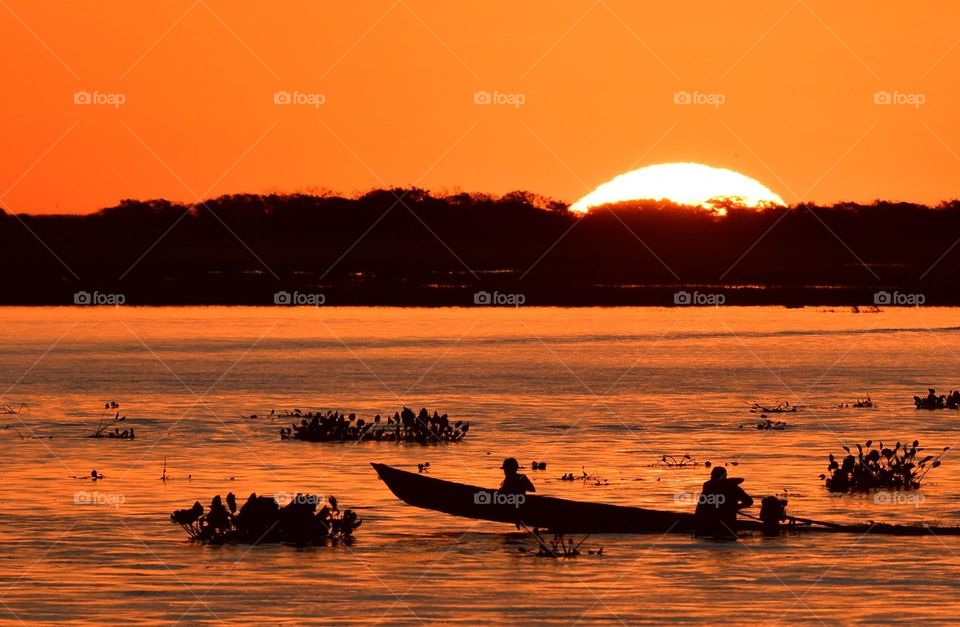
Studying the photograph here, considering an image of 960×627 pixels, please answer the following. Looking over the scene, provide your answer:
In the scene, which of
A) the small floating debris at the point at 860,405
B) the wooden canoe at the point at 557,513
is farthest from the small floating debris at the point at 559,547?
the small floating debris at the point at 860,405

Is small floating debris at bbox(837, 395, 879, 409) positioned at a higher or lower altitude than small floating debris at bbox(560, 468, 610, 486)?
higher

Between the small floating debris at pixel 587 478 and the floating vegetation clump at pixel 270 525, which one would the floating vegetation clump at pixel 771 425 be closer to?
the small floating debris at pixel 587 478

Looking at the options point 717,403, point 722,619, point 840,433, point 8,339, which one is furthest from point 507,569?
point 8,339

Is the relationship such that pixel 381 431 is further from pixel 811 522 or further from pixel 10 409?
pixel 811 522

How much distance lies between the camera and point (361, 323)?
11069 cm

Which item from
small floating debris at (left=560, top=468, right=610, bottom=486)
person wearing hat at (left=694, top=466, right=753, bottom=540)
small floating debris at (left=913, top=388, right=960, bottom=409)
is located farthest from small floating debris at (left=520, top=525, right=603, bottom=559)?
small floating debris at (left=913, top=388, right=960, bottom=409)

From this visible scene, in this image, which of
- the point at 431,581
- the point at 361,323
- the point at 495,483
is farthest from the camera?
the point at 361,323

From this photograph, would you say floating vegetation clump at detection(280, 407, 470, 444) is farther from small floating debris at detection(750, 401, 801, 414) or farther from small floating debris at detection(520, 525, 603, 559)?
small floating debris at detection(520, 525, 603, 559)

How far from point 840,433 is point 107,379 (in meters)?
30.7

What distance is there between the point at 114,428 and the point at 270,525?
17.5 meters

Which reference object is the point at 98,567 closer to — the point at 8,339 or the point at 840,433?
the point at 840,433

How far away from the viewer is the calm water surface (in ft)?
70.9

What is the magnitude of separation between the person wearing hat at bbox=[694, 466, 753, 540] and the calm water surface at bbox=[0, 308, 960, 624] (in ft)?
1.38

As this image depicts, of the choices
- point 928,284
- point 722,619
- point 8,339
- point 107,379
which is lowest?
point 722,619
